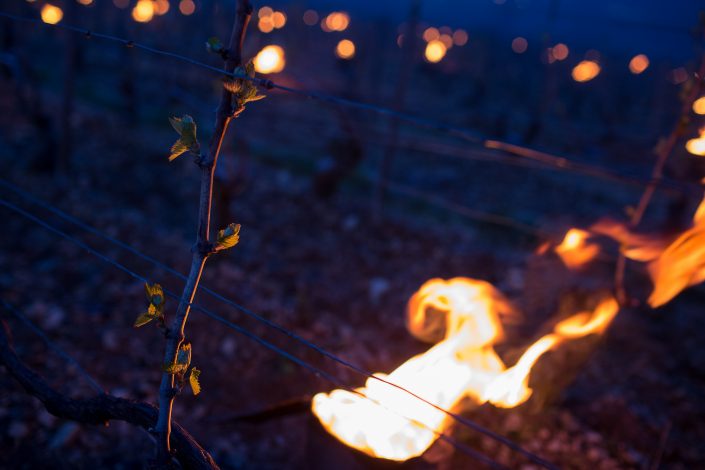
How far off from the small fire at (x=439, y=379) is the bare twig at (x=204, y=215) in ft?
2.90

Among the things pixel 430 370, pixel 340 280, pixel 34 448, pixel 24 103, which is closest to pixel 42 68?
pixel 24 103

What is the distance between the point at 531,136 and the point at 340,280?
1181 cm

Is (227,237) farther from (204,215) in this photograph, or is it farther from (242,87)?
(242,87)

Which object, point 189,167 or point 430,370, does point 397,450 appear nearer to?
point 430,370

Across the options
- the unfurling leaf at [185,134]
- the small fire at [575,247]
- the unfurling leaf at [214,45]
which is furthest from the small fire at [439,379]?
the unfurling leaf at [214,45]

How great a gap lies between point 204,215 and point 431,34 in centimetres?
3822

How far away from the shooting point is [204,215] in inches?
66.8

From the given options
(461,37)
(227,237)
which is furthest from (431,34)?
(227,237)

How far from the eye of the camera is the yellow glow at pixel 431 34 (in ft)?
115

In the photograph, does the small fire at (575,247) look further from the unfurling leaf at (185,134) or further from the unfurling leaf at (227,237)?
the unfurling leaf at (185,134)

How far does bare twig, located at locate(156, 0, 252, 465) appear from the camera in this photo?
1629mm

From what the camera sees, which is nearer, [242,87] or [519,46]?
[242,87]

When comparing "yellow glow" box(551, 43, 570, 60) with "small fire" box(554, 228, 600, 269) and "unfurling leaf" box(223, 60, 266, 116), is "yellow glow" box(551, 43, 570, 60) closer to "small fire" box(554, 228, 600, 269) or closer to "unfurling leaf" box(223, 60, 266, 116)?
"small fire" box(554, 228, 600, 269)

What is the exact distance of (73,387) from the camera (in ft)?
13.0
